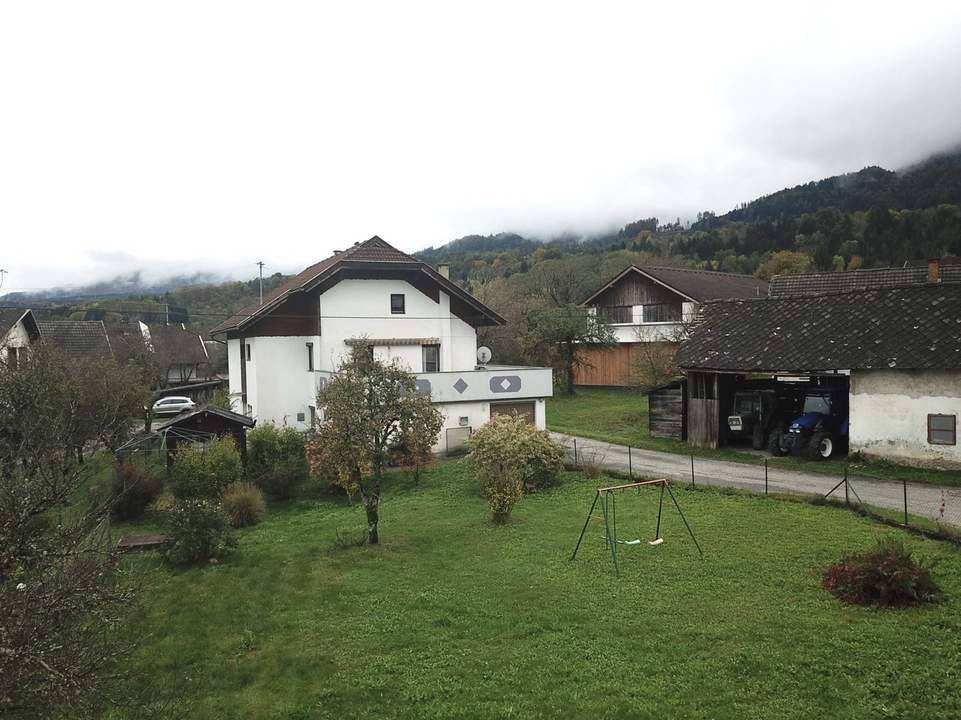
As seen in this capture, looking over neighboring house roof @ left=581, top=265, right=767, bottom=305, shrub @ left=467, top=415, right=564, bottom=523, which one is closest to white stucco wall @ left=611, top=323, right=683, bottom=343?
neighboring house roof @ left=581, top=265, right=767, bottom=305

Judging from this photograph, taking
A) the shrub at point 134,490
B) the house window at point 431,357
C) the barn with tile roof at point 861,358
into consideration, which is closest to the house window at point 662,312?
the barn with tile roof at point 861,358

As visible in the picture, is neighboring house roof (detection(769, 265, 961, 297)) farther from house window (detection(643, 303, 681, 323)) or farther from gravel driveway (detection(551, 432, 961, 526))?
gravel driveway (detection(551, 432, 961, 526))

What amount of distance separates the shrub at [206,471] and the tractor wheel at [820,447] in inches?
689

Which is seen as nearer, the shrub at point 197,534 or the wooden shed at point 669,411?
the shrub at point 197,534

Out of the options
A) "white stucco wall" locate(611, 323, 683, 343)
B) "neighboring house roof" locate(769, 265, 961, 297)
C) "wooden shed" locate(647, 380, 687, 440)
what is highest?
"neighboring house roof" locate(769, 265, 961, 297)

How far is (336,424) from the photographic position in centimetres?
1591

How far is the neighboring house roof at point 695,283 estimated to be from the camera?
43719mm

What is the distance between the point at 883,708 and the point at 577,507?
403 inches

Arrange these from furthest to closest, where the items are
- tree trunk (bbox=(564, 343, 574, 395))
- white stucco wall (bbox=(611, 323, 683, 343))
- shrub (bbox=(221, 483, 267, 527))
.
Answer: white stucco wall (bbox=(611, 323, 683, 343)), tree trunk (bbox=(564, 343, 574, 395)), shrub (bbox=(221, 483, 267, 527))

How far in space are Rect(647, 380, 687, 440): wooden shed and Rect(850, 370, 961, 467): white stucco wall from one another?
20.1ft

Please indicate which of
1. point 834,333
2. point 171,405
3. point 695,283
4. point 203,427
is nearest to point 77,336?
point 171,405

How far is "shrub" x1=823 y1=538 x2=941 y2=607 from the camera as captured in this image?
10.4 meters

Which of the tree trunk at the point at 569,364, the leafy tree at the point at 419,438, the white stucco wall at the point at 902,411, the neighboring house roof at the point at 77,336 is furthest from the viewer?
the neighboring house roof at the point at 77,336

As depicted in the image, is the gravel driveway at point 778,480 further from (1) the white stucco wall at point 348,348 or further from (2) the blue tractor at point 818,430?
(1) the white stucco wall at point 348,348
